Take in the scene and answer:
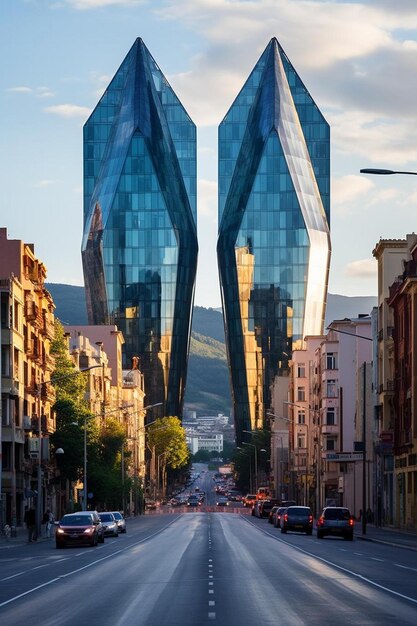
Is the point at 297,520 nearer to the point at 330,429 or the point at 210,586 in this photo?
the point at 210,586

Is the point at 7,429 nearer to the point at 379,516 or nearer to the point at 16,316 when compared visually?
the point at 16,316

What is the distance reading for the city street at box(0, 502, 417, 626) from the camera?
2698 centimetres

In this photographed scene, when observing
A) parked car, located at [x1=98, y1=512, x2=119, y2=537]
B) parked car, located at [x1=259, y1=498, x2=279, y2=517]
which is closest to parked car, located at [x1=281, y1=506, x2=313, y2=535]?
parked car, located at [x1=98, y1=512, x2=119, y2=537]

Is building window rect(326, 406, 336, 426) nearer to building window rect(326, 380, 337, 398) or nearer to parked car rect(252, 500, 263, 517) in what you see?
building window rect(326, 380, 337, 398)

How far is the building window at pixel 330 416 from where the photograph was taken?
15525cm

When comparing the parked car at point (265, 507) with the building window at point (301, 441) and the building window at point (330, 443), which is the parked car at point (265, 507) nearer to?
the building window at point (330, 443)

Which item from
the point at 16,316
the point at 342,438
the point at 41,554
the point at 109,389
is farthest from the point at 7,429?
the point at 109,389

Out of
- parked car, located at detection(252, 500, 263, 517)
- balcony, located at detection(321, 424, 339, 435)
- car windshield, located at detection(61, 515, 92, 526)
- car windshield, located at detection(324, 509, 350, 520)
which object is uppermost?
balcony, located at detection(321, 424, 339, 435)

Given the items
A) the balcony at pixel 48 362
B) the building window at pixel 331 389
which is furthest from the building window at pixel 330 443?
the balcony at pixel 48 362

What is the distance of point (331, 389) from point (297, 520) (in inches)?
2740

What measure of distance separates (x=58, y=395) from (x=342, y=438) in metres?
36.7

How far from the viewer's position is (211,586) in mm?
35906

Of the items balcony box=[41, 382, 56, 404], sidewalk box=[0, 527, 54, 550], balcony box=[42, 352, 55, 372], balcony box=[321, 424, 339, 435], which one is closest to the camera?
sidewalk box=[0, 527, 54, 550]

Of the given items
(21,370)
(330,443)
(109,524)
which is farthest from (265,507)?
(109,524)
